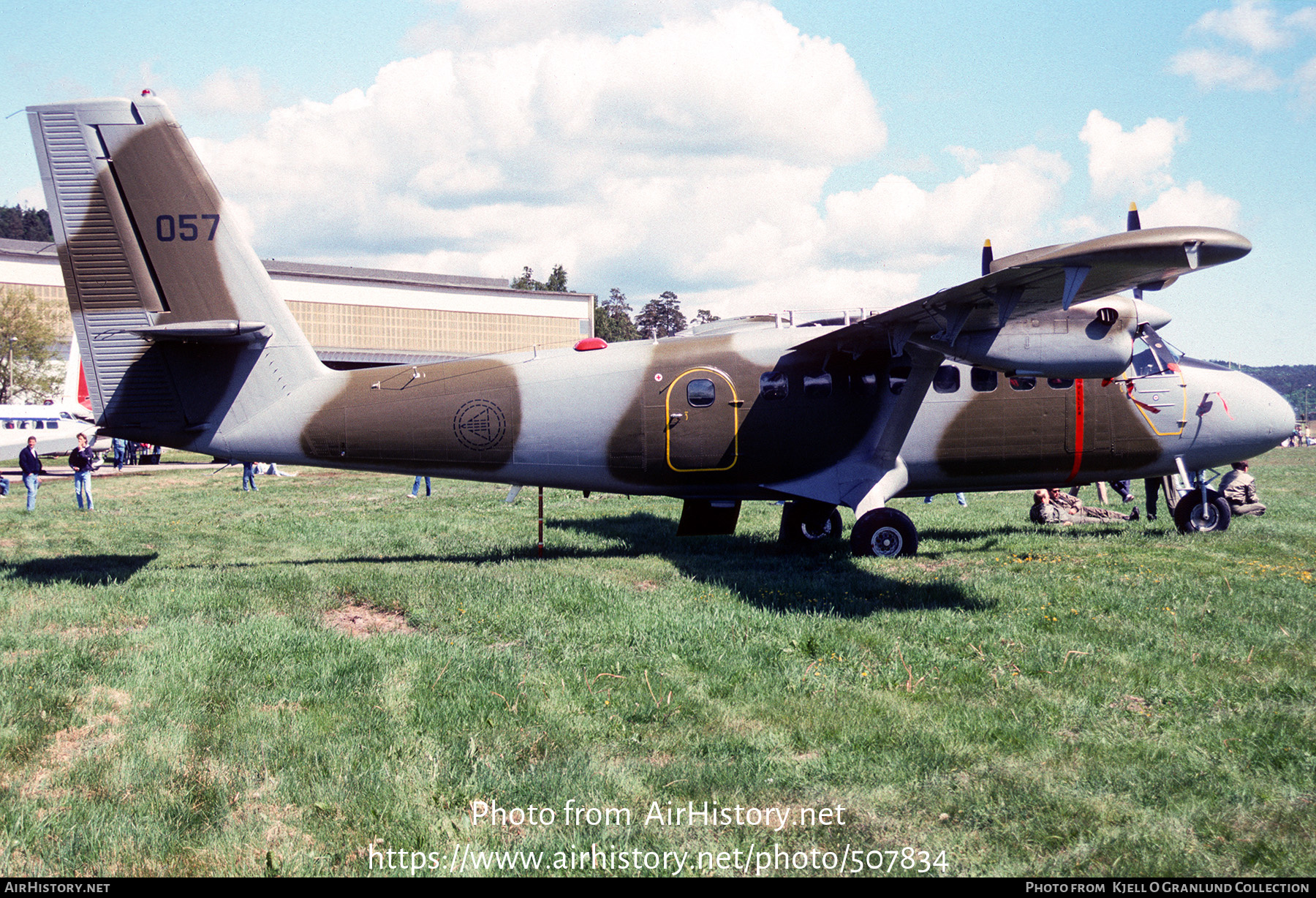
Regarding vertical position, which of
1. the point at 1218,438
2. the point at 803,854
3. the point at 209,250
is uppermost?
the point at 209,250

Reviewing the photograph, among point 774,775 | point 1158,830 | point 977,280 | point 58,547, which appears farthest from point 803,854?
point 58,547

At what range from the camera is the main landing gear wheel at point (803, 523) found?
16234 mm

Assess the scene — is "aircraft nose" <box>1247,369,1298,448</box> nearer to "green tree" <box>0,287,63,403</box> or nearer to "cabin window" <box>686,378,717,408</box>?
"cabin window" <box>686,378,717,408</box>

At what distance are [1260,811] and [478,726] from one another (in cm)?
541

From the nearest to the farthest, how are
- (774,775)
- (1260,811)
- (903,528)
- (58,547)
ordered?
(1260,811) < (774,775) < (903,528) < (58,547)

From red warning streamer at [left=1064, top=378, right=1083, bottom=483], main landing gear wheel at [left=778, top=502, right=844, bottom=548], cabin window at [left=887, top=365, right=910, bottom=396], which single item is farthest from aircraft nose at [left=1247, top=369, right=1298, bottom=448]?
main landing gear wheel at [left=778, top=502, right=844, bottom=548]

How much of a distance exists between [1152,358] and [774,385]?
7140mm

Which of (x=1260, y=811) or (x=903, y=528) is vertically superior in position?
(x=903, y=528)

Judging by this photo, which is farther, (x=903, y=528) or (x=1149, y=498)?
(x=1149, y=498)

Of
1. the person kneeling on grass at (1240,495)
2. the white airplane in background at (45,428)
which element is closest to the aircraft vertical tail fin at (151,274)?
the person kneeling on grass at (1240,495)

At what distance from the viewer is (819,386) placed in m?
14.4

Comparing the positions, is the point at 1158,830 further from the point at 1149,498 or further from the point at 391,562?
the point at 1149,498

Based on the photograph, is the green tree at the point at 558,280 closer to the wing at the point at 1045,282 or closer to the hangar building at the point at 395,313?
the hangar building at the point at 395,313

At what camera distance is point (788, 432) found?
14438 millimetres
